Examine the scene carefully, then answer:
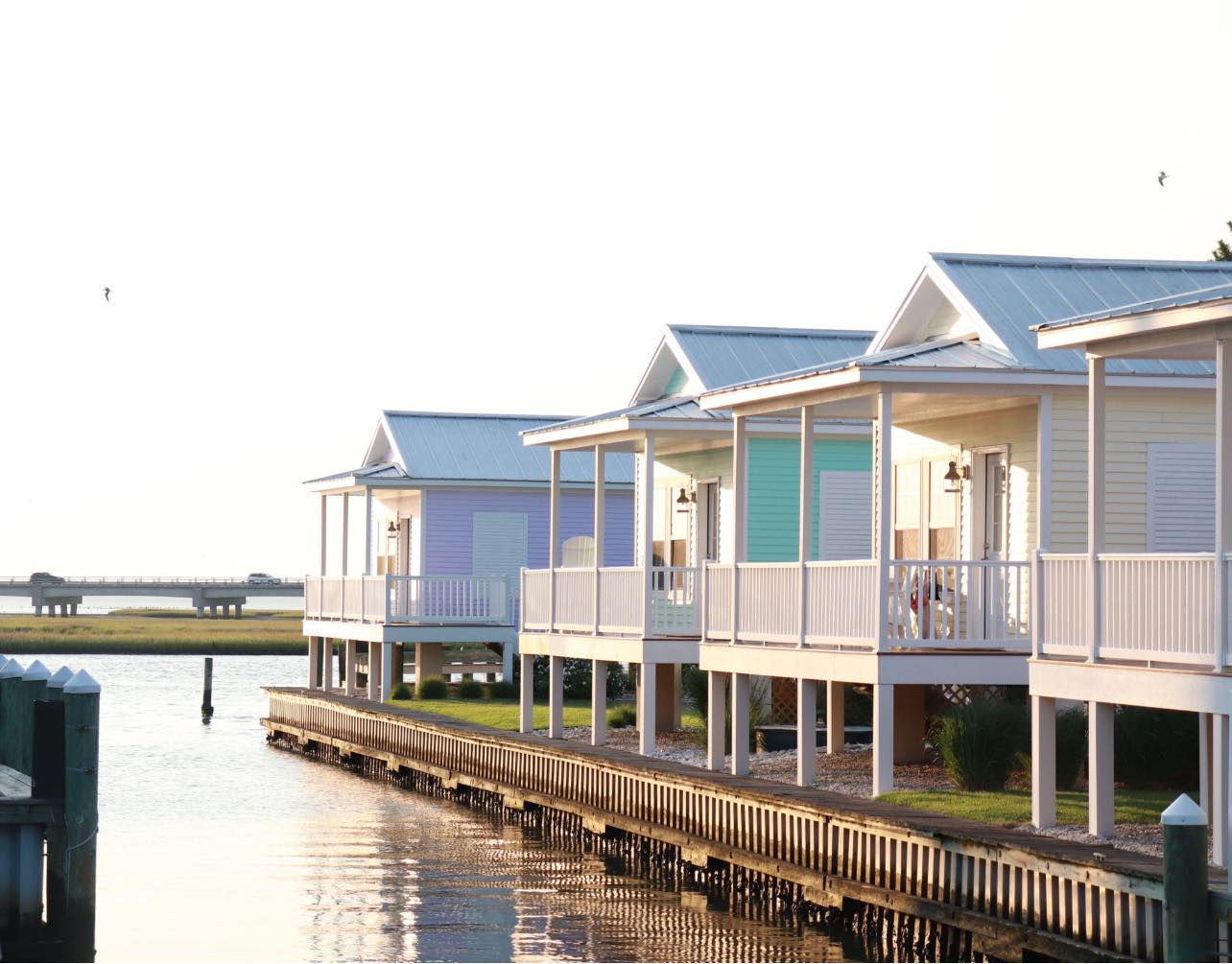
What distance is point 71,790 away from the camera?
51.1 ft

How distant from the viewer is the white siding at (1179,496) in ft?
77.7

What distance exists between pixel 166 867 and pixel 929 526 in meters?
10.5

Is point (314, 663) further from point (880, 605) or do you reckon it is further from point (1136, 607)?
point (1136, 607)

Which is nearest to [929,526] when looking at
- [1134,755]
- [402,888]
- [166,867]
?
[1134,755]

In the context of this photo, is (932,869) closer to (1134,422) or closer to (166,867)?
(1134,422)

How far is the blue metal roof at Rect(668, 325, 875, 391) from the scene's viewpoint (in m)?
32.3

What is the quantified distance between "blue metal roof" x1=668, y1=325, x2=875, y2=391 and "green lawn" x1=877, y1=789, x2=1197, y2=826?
1113 cm

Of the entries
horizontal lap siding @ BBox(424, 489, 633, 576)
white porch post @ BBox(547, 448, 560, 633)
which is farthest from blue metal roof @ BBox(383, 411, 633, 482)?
white porch post @ BBox(547, 448, 560, 633)

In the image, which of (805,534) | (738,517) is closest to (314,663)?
(738,517)

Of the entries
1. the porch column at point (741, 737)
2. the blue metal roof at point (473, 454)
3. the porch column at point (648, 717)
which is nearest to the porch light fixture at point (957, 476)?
the porch column at point (741, 737)

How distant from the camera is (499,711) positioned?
3862 cm

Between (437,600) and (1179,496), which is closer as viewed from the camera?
(1179,496)

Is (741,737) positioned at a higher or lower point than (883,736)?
lower

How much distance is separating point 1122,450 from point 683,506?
11.5m
